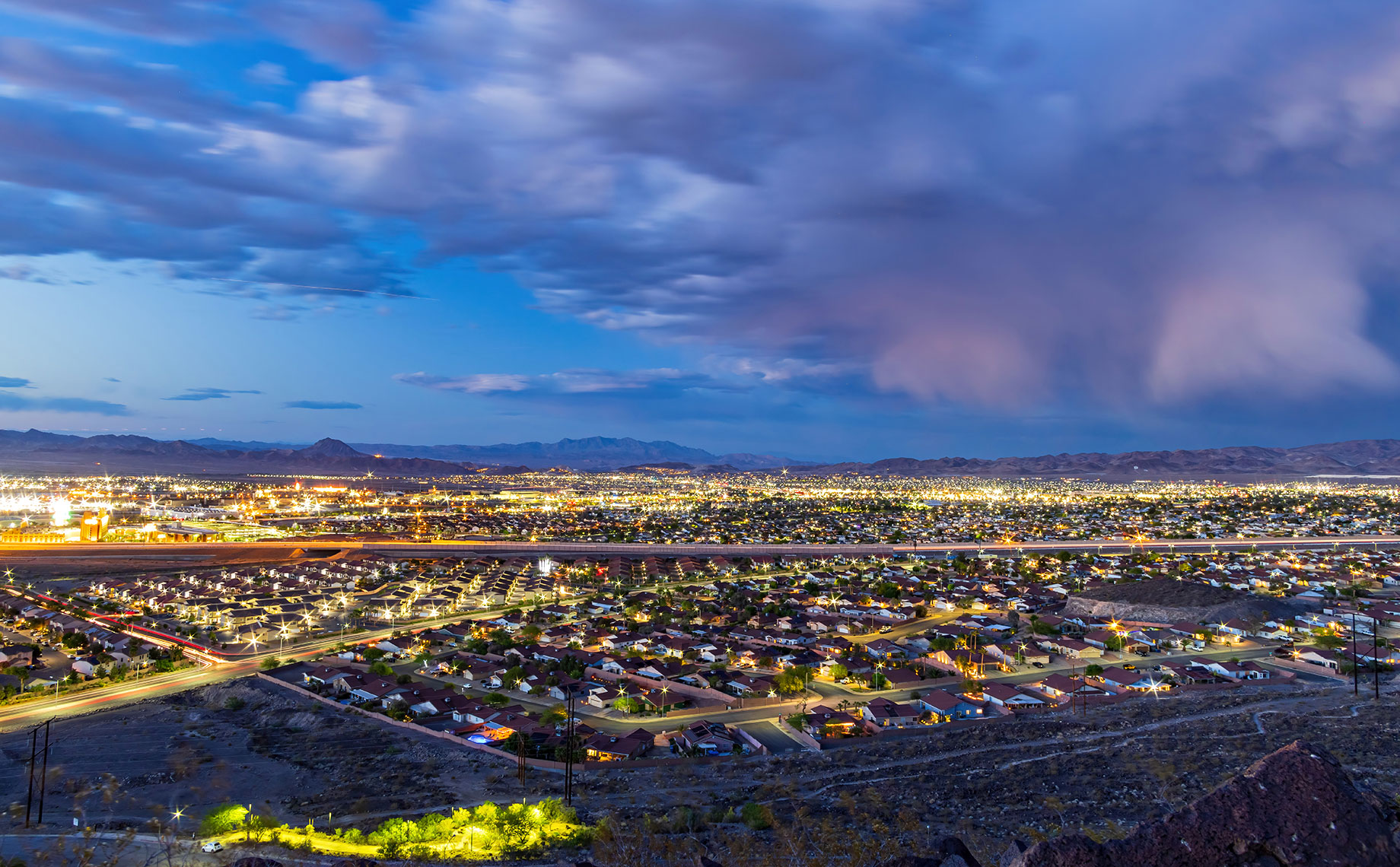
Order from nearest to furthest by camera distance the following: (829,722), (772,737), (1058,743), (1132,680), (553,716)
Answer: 1. (1058,743)
2. (772,737)
3. (829,722)
4. (553,716)
5. (1132,680)

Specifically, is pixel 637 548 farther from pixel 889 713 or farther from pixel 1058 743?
pixel 1058 743

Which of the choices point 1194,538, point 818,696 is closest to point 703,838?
point 818,696

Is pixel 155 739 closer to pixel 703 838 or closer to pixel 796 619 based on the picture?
pixel 703 838

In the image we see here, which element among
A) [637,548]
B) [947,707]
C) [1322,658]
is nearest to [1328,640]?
[1322,658]

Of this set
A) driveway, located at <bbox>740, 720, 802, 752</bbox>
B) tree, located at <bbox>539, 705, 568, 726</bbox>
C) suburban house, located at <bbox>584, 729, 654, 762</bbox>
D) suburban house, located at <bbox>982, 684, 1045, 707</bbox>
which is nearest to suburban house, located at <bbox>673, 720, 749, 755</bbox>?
driveway, located at <bbox>740, 720, 802, 752</bbox>

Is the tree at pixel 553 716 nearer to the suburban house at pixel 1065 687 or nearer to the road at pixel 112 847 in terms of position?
the road at pixel 112 847

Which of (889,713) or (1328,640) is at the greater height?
(1328,640)

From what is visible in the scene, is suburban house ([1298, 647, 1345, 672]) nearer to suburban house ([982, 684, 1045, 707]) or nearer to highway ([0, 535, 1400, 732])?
suburban house ([982, 684, 1045, 707])
